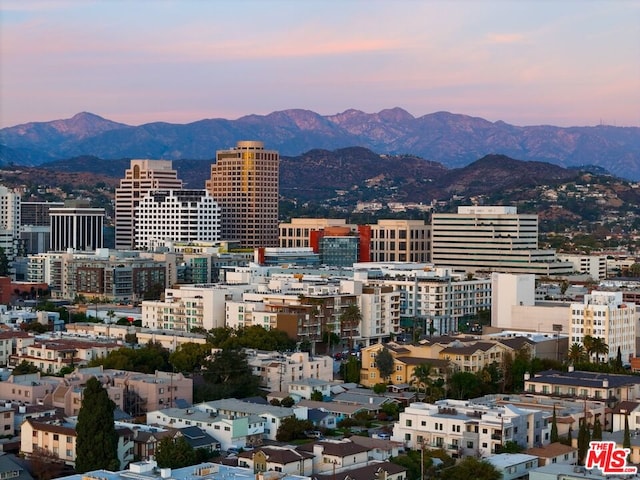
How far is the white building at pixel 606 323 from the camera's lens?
191 ft

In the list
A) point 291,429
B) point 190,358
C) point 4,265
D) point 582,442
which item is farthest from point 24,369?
point 4,265

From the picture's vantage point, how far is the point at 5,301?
84.8 meters

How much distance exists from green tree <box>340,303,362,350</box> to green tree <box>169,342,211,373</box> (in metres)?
12.1

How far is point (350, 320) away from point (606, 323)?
13783mm

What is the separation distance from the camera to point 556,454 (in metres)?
38.2

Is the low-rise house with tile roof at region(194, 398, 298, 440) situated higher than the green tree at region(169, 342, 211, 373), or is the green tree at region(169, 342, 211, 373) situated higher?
the green tree at region(169, 342, 211, 373)

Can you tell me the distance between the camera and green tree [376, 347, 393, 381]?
53.6 meters

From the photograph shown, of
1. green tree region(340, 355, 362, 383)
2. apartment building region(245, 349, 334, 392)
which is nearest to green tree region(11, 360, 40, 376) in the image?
apartment building region(245, 349, 334, 392)

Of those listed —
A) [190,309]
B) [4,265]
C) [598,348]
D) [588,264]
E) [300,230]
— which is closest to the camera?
[598,348]

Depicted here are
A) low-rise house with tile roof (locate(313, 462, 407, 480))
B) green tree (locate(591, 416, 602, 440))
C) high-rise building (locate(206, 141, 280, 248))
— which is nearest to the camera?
low-rise house with tile roof (locate(313, 462, 407, 480))

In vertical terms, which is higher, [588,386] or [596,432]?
[588,386]

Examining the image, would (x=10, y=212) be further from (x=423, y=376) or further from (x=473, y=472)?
(x=473, y=472)

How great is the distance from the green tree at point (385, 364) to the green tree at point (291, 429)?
10.9m

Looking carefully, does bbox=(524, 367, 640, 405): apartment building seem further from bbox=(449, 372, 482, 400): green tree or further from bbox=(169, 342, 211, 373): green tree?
bbox=(169, 342, 211, 373): green tree
